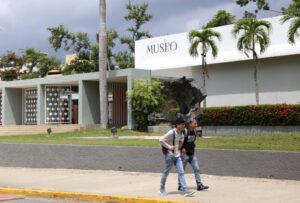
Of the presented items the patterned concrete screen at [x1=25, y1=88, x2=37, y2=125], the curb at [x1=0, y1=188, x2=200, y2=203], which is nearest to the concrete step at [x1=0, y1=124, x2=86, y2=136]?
the patterned concrete screen at [x1=25, y1=88, x2=37, y2=125]

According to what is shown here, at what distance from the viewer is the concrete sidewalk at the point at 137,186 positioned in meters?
11.1

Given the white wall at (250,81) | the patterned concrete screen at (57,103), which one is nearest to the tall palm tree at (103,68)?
the white wall at (250,81)

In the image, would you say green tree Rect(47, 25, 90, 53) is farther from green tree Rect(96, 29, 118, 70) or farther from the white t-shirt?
the white t-shirt

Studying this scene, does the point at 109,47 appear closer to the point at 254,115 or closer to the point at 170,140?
the point at 254,115

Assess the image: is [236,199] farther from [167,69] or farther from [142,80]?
[167,69]

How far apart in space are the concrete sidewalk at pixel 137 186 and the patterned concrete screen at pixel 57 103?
75.0 feet

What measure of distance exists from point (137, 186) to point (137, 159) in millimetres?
2868

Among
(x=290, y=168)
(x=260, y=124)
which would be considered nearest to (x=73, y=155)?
(x=290, y=168)

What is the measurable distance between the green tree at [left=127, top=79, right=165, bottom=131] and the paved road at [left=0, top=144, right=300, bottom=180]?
1364 cm

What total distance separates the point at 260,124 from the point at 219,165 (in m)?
12.5

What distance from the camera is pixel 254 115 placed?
26531 mm

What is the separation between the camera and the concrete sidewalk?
1110cm

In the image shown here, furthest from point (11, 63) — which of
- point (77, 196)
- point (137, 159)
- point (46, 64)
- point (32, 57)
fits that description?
point (77, 196)

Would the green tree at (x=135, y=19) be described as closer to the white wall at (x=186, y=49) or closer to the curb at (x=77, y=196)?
the white wall at (x=186, y=49)
